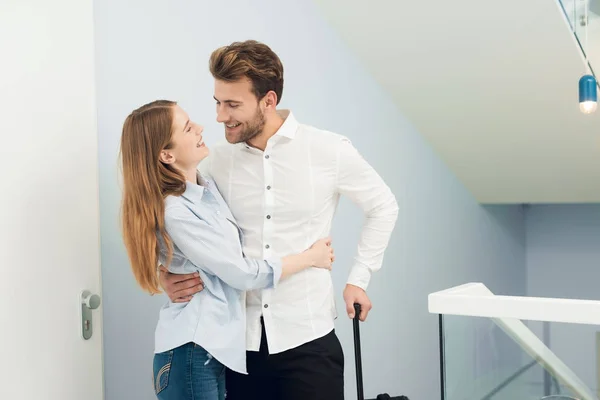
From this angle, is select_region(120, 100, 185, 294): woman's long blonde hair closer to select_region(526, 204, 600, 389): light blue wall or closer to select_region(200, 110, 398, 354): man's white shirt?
select_region(200, 110, 398, 354): man's white shirt

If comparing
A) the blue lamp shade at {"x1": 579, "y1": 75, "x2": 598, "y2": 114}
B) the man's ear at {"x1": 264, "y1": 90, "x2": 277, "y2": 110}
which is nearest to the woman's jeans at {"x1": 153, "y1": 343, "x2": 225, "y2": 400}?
the man's ear at {"x1": 264, "y1": 90, "x2": 277, "y2": 110}

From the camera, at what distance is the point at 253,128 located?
1755 mm

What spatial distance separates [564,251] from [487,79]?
2526 millimetres

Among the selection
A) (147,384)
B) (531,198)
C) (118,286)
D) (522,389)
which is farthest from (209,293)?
(531,198)

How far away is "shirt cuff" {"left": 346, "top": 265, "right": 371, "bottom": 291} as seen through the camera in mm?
1882

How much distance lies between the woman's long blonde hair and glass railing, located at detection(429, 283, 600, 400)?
0.68 m

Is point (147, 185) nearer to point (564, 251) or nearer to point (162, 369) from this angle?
point (162, 369)

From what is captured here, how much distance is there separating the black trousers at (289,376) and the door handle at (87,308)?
41cm

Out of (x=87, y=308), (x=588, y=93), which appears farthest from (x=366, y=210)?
(x=588, y=93)

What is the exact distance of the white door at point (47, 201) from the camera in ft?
5.24

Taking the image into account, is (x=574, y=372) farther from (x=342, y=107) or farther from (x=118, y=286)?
(x=342, y=107)

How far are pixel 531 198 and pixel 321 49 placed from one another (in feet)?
7.04

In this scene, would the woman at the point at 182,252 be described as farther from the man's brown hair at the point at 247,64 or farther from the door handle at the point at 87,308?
the door handle at the point at 87,308

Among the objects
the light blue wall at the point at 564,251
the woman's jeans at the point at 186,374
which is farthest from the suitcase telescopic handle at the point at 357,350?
the light blue wall at the point at 564,251
